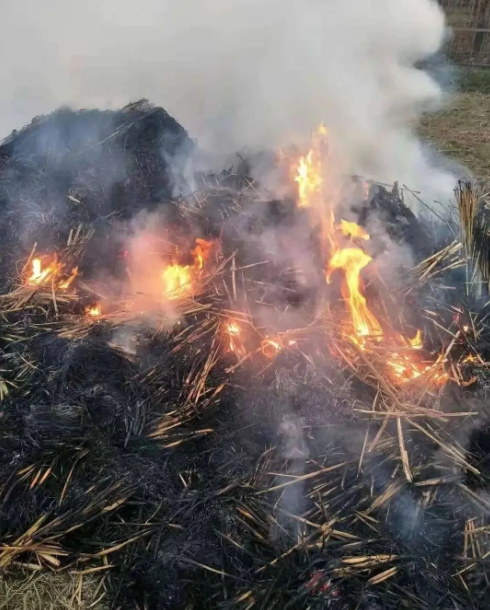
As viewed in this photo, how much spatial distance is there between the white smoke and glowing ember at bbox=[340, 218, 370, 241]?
1635 millimetres

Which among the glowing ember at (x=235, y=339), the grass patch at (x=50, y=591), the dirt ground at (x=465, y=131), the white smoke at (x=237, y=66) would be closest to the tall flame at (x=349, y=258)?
the glowing ember at (x=235, y=339)

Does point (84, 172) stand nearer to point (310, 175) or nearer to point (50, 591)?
point (310, 175)

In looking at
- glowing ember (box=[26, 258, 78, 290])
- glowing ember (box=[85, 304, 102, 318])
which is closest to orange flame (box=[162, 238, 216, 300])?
glowing ember (box=[85, 304, 102, 318])

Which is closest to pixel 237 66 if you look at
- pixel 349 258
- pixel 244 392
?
pixel 349 258

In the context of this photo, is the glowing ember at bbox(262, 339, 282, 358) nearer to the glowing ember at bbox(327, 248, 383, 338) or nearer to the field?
the glowing ember at bbox(327, 248, 383, 338)

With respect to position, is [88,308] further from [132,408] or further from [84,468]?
[84,468]

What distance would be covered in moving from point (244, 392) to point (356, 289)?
116 centimetres

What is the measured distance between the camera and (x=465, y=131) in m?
8.74

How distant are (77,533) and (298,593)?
121 centimetres

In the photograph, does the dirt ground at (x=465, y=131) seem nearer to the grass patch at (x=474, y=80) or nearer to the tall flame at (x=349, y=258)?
the grass patch at (x=474, y=80)

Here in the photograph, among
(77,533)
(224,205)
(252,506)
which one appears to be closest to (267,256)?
(224,205)

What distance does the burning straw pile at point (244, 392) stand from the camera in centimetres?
272

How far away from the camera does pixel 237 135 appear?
6.22 meters

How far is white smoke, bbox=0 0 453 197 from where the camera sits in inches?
242
